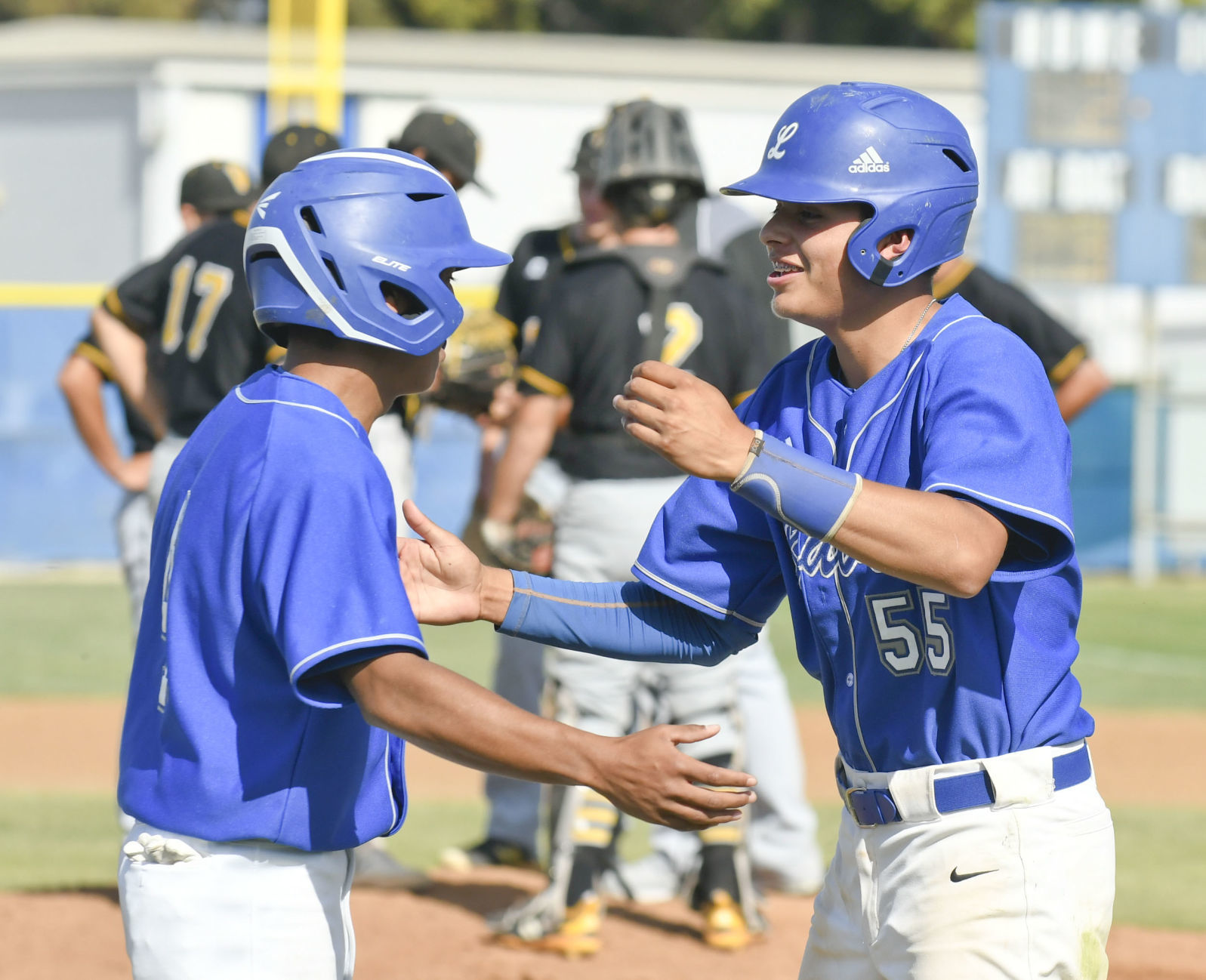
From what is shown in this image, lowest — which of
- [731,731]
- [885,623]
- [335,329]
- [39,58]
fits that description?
[731,731]

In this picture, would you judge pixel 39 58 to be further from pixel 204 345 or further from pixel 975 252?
pixel 204 345

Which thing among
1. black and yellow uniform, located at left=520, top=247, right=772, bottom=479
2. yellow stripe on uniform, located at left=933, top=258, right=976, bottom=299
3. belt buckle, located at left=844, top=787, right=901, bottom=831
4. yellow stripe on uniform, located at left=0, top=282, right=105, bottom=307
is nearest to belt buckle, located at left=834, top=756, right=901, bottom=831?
belt buckle, located at left=844, top=787, right=901, bottom=831

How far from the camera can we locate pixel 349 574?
240 centimetres

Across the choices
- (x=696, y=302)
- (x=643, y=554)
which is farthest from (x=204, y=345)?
(x=643, y=554)

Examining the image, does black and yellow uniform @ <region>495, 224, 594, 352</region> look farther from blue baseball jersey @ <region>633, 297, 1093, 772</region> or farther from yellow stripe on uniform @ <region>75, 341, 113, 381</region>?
blue baseball jersey @ <region>633, 297, 1093, 772</region>

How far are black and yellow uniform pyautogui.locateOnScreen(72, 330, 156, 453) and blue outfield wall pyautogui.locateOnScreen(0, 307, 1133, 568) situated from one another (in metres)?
11.7

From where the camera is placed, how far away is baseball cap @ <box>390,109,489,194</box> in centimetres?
566

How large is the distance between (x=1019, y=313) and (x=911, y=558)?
147 inches

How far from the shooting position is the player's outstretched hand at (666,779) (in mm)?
2420

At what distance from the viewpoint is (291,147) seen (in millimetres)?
5559

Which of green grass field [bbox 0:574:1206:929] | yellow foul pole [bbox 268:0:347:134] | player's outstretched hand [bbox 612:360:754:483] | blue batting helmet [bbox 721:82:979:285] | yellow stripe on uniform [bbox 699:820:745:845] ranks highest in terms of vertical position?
yellow foul pole [bbox 268:0:347:134]

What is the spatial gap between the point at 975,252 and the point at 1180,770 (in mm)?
14669

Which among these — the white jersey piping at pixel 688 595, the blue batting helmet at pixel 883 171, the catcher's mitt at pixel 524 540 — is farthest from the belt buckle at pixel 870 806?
the catcher's mitt at pixel 524 540

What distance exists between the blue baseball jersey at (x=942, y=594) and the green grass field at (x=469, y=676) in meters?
3.61
